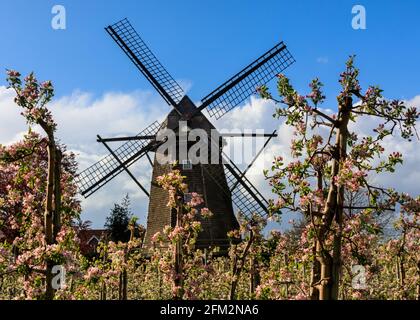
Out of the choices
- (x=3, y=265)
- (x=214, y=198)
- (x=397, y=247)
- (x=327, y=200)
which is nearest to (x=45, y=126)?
(x=3, y=265)

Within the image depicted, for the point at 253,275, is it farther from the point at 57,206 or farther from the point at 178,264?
the point at 57,206

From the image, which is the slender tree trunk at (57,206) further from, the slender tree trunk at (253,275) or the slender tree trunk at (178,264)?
the slender tree trunk at (253,275)

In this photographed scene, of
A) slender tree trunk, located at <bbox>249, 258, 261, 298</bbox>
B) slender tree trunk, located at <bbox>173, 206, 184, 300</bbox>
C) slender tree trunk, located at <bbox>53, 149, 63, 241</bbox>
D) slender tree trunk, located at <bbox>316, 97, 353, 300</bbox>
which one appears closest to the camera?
slender tree trunk, located at <bbox>316, 97, 353, 300</bbox>

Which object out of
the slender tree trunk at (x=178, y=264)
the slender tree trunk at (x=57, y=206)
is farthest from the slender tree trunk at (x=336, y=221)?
the slender tree trunk at (x=57, y=206)

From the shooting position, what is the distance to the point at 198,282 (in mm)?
12242

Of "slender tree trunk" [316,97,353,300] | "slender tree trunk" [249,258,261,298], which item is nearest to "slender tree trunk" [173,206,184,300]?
"slender tree trunk" [316,97,353,300]

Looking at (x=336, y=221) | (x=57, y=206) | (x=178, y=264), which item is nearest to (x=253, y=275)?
(x=178, y=264)

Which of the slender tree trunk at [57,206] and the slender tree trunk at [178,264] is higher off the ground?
the slender tree trunk at [57,206]

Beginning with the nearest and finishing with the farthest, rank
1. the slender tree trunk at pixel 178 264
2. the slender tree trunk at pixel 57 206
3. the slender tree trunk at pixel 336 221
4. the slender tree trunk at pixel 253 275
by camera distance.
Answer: the slender tree trunk at pixel 336 221 < the slender tree trunk at pixel 57 206 < the slender tree trunk at pixel 178 264 < the slender tree trunk at pixel 253 275

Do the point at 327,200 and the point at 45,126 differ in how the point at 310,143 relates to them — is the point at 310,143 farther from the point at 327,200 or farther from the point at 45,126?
the point at 45,126

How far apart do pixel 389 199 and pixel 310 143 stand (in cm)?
142

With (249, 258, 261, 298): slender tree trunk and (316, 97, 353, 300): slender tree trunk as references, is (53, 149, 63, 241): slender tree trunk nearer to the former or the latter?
(316, 97, 353, 300): slender tree trunk

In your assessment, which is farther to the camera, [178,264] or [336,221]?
[178,264]
